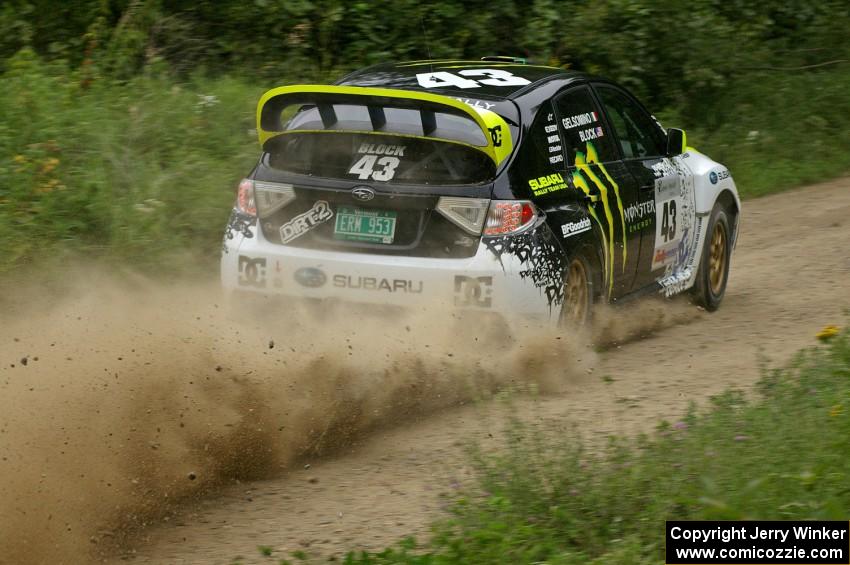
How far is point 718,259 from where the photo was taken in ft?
31.9

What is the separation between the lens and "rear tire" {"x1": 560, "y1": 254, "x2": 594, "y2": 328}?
7.31 m

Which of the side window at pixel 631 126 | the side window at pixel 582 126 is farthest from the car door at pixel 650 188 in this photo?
the side window at pixel 582 126

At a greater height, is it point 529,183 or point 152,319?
point 529,183

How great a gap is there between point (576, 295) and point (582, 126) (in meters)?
1.12

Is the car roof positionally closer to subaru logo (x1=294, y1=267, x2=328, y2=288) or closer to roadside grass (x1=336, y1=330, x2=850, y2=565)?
subaru logo (x1=294, y1=267, x2=328, y2=288)

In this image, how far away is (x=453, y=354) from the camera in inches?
266

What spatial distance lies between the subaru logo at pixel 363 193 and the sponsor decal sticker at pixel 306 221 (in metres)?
0.18

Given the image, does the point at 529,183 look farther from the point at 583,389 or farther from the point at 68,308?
the point at 68,308

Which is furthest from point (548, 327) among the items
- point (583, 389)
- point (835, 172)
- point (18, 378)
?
point (835, 172)

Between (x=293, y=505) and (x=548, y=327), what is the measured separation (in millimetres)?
2078

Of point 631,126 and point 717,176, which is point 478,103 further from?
point 717,176

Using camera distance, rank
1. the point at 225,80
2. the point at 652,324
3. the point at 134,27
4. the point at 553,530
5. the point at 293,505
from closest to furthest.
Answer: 1. the point at 553,530
2. the point at 293,505
3. the point at 652,324
4. the point at 225,80
5. the point at 134,27

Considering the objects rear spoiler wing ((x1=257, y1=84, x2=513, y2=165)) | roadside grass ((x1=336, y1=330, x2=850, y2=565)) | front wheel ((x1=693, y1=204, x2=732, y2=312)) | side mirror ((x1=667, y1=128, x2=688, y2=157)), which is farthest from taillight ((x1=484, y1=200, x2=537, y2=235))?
front wheel ((x1=693, y1=204, x2=732, y2=312))

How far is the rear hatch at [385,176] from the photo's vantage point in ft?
22.4
